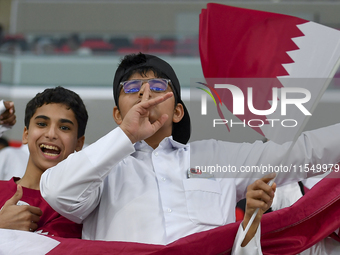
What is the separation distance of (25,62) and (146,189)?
16.2 ft

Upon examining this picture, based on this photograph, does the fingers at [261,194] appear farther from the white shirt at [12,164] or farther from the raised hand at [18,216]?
the white shirt at [12,164]

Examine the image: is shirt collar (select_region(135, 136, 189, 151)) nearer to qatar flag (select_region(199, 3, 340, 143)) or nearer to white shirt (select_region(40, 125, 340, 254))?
white shirt (select_region(40, 125, 340, 254))

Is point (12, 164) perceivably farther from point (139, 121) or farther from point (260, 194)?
point (260, 194)

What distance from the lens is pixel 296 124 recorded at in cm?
107

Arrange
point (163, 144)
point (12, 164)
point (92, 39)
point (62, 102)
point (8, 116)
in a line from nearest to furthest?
1. point (163, 144)
2. point (62, 102)
3. point (8, 116)
4. point (12, 164)
5. point (92, 39)

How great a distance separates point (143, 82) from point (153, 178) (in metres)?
0.30

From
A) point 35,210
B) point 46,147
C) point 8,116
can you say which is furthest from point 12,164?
point 35,210

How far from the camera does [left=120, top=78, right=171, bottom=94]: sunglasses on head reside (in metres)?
1.29

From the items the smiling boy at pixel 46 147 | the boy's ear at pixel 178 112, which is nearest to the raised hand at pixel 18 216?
the smiling boy at pixel 46 147

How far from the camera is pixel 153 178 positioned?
4.04 ft

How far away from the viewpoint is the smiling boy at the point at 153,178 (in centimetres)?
106

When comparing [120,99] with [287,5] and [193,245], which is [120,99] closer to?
[193,245]

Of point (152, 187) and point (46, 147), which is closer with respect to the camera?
point (152, 187)

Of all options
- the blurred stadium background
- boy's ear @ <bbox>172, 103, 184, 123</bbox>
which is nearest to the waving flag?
boy's ear @ <bbox>172, 103, 184, 123</bbox>
